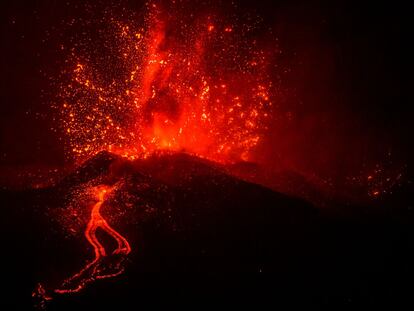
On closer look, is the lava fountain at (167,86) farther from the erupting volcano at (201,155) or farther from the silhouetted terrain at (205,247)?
the silhouetted terrain at (205,247)

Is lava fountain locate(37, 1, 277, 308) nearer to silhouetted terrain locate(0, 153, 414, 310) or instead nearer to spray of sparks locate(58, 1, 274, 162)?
spray of sparks locate(58, 1, 274, 162)

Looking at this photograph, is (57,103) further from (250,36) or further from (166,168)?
(250,36)

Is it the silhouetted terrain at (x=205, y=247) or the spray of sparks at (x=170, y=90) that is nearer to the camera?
the silhouetted terrain at (x=205, y=247)

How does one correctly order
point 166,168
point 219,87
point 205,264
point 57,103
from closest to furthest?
point 205,264, point 166,168, point 57,103, point 219,87

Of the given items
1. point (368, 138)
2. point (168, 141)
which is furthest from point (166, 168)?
point (368, 138)

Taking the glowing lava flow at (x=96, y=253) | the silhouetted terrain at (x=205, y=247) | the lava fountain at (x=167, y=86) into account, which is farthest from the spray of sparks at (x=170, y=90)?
the glowing lava flow at (x=96, y=253)

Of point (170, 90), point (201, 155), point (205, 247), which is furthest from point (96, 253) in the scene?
point (170, 90)

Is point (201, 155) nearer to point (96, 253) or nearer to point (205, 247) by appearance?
point (205, 247)
